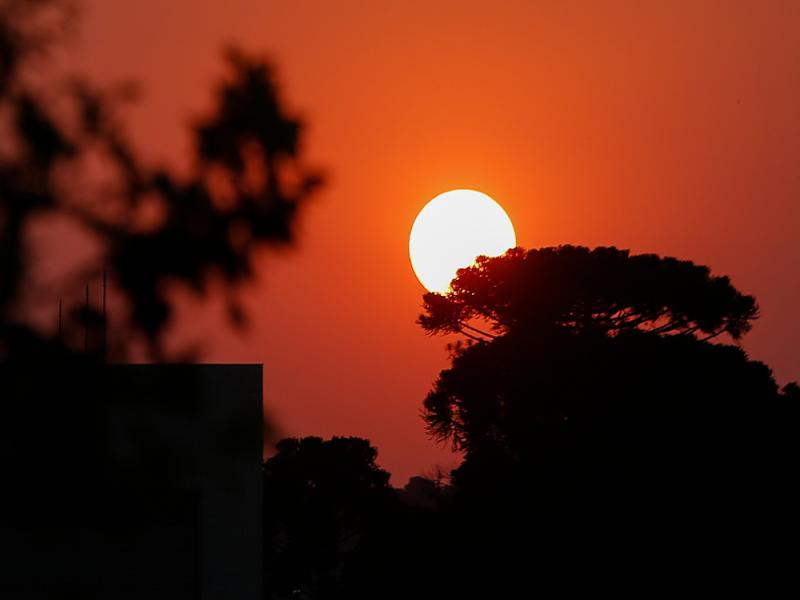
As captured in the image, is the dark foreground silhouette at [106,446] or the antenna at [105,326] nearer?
the dark foreground silhouette at [106,446]

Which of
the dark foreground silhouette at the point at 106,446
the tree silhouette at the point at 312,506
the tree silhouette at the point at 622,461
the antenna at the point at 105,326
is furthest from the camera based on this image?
the tree silhouette at the point at 312,506

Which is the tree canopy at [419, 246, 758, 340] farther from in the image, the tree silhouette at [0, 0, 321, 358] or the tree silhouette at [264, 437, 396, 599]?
the tree silhouette at [0, 0, 321, 358]

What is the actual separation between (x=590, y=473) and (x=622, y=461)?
27.6 inches

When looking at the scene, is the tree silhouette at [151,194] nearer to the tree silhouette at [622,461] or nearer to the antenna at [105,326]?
the antenna at [105,326]

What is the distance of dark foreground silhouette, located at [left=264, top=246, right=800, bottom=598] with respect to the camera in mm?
27062

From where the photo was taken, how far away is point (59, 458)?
15.5 ft

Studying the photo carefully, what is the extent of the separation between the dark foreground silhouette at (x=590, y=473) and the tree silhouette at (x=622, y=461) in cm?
3

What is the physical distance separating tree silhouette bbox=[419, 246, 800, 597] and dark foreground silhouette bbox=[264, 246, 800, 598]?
29mm

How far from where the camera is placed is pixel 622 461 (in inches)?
1088

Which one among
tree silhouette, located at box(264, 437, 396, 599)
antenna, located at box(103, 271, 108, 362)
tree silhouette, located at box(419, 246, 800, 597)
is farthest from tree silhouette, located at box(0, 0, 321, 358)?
tree silhouette, located at box(264, 437, 396, 599)

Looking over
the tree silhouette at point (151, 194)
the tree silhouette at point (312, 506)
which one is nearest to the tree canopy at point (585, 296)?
the tree silhouette at point (312, 506)

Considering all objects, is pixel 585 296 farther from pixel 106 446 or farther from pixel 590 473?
pixel 106 446

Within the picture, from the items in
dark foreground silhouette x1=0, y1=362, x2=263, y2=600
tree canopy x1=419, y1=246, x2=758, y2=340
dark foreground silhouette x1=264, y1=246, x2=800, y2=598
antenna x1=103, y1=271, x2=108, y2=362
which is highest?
tree canopy x1=419, y1=246, x2=758, y2=340

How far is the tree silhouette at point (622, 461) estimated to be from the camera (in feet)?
88.7
